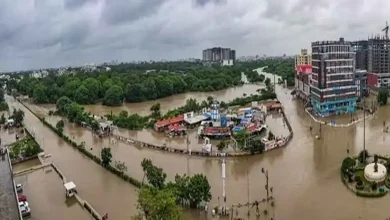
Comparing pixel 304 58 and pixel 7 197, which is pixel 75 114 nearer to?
pixel 7 197

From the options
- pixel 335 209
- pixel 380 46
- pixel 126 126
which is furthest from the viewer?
pixel 380 46

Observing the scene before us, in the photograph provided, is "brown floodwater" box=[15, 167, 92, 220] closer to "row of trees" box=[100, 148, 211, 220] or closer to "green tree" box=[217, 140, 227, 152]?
"row of trees" box=[100, 148, 211, 220]

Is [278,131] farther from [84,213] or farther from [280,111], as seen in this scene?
[84,213]

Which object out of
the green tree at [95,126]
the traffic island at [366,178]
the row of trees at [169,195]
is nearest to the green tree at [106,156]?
the row of trees at [169,195]

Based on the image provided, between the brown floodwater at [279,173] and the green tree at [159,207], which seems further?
the brown floodwater at [279,173]

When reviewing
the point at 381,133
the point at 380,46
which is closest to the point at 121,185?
the point at 381,133

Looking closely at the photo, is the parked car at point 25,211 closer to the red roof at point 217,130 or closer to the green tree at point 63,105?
the red roof at point 217,130
